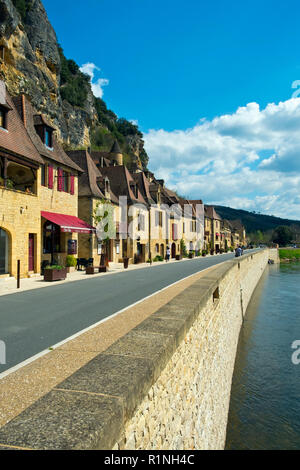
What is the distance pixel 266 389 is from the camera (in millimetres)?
10633

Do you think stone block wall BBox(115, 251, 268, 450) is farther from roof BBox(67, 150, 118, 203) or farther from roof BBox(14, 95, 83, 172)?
roof BBox(67, 150, 118, 203)

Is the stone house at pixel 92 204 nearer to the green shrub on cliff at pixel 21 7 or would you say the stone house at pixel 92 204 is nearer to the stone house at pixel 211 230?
the green shrub on cliff at pixel 21 7

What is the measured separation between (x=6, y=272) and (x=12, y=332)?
11.3 meters

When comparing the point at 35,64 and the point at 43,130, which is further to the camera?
the point at 35,64

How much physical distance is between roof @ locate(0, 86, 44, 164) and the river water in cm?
1522

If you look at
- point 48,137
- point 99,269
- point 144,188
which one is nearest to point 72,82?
point 144,188

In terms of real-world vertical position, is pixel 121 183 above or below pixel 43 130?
below

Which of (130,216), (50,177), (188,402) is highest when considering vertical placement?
(50,177)

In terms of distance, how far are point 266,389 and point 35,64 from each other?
43126 millimetres

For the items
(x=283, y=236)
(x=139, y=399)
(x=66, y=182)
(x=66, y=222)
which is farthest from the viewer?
(x=283, y=236)

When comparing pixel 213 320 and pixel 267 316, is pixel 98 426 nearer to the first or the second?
pixel 213 320

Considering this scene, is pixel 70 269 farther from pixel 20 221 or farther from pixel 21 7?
pixel 21 7

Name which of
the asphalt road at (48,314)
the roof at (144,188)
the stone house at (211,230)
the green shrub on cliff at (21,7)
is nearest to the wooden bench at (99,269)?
the asphalt road at (48,314)

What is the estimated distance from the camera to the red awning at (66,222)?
19969mm
